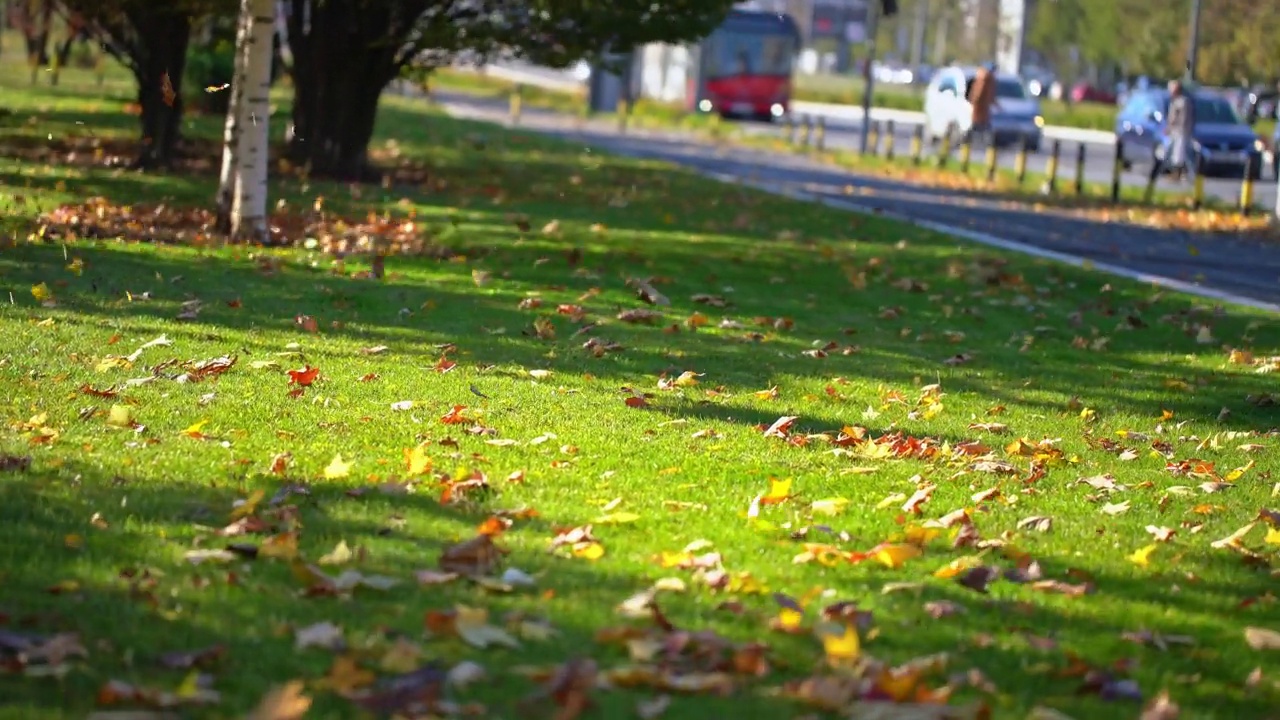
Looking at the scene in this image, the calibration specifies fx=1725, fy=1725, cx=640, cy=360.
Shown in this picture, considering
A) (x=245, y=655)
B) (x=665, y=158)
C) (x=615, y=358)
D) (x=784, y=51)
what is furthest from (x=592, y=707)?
(x=784, y=51)

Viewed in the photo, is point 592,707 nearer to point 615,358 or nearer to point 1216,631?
point 1216,631

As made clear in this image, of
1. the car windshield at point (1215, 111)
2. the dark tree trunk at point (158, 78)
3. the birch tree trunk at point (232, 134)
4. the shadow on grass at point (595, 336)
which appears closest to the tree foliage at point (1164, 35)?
the car windshield at point (1215, 111)

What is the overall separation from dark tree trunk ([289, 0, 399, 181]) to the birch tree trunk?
20.3ft

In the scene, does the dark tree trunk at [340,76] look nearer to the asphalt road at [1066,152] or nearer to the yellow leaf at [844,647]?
the asphalt road at [1066,152]

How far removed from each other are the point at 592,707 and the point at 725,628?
829mm

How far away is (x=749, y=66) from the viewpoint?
55.6 metres

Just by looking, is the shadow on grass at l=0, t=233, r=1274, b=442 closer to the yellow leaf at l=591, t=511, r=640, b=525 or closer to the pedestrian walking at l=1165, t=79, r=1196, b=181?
the yellow leaf at l=591, t=511, r=640, b=525

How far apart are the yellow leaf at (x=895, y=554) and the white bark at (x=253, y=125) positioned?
10.6 m

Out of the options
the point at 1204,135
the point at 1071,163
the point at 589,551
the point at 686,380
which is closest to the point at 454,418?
the point at 686,380

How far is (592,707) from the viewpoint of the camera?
15.0ft

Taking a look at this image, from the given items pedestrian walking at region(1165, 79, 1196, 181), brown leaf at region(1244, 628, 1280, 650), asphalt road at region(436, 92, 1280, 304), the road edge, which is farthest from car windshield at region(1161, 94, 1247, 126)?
brown leaf at region(1244, 628, 1280, 650)

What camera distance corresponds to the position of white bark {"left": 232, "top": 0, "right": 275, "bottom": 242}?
15602 mm

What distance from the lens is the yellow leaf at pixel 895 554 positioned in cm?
617

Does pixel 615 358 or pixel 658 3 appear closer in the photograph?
pixel 615 358
